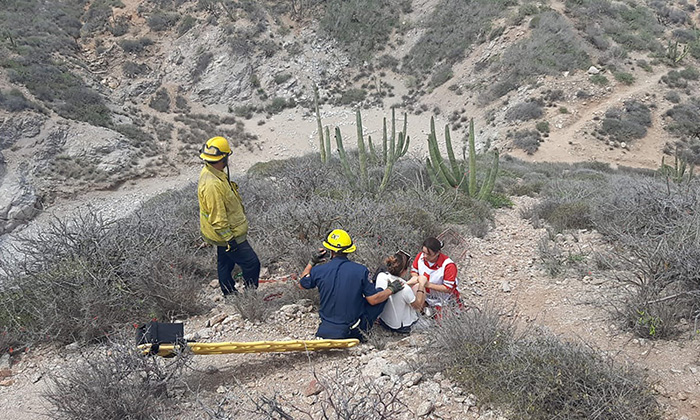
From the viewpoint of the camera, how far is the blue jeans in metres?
4.30

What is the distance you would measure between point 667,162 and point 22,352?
66.8 feet

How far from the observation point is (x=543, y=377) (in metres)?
2.52

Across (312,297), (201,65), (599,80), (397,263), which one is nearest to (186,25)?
(201,65)

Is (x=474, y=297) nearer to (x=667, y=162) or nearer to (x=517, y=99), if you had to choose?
(x=667, y=162)

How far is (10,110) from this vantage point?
18.4 m

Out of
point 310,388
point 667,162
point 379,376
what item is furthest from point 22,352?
point 667,162

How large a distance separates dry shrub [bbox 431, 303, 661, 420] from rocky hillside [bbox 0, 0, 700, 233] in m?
12.5

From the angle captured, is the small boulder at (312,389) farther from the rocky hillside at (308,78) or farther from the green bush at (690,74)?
the green bush at (690,74)

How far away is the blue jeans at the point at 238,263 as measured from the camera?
4305mm

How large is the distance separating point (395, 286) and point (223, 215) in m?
1.64

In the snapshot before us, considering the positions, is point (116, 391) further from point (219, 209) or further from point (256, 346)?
point (219, 209)

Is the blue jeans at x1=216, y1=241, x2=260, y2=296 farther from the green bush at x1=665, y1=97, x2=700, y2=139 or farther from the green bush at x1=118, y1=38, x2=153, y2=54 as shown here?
the green bush at x1=118, y1=38, x2=153, y2=54

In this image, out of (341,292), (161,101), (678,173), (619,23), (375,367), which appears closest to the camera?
(375,367)

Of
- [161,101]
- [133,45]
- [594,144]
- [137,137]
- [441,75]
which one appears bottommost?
[594,144]
